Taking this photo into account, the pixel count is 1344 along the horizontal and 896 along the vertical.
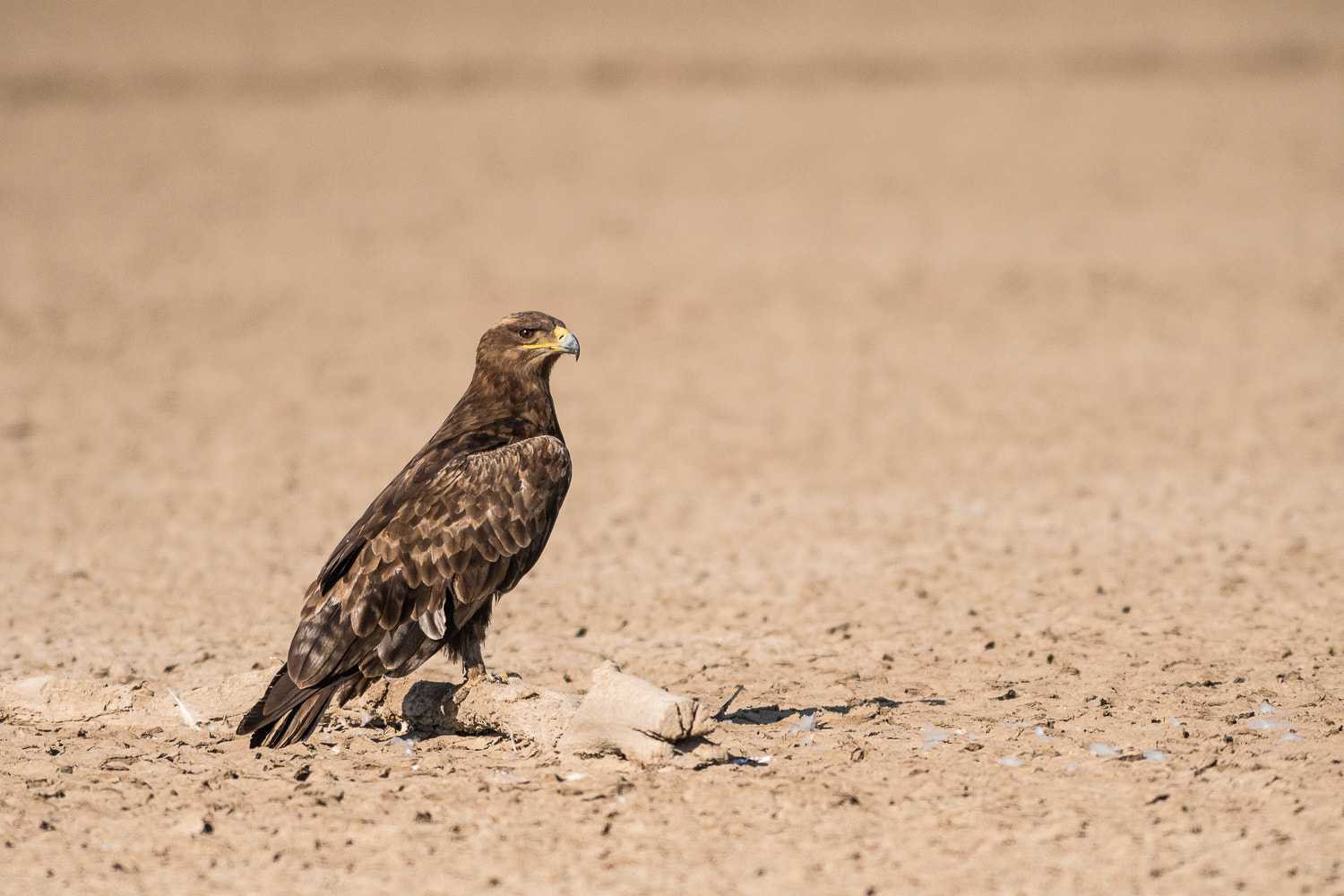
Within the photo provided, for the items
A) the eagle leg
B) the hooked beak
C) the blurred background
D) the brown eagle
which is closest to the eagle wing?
the brown eagle

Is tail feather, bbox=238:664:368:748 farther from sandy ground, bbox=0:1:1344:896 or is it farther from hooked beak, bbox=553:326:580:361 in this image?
hooked beak, bbox=553:326:580:361

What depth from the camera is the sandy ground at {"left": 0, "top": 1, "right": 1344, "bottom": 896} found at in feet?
15.9

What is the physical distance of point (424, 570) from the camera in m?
5.68

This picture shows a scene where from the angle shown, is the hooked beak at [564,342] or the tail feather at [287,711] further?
the hooked beak at [564,342]

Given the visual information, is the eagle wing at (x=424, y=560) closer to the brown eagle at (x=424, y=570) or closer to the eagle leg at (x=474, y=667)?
the brown eagle at (x=424, y=570)

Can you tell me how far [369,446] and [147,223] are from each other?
982cm

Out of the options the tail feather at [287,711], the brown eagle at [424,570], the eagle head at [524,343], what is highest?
the eagle head at [524,343]

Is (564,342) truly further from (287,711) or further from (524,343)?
(287,711)

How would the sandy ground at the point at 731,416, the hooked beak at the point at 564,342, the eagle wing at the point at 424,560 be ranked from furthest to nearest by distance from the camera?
the hooked beak at the point at 564,342 → the eagle wing at the point at 424,560 → the sandy ground at the point at 731,416

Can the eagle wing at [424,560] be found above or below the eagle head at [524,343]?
below

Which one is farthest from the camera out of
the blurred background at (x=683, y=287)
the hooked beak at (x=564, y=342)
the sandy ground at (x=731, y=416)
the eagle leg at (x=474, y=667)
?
the blurred background at (x=683, y=287)

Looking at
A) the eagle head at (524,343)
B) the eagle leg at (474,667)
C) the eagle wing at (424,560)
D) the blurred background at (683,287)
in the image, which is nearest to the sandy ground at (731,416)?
the blurred background at (683,287)

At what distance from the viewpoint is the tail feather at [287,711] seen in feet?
17.7

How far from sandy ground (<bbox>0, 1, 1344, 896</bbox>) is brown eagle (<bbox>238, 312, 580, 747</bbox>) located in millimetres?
299
